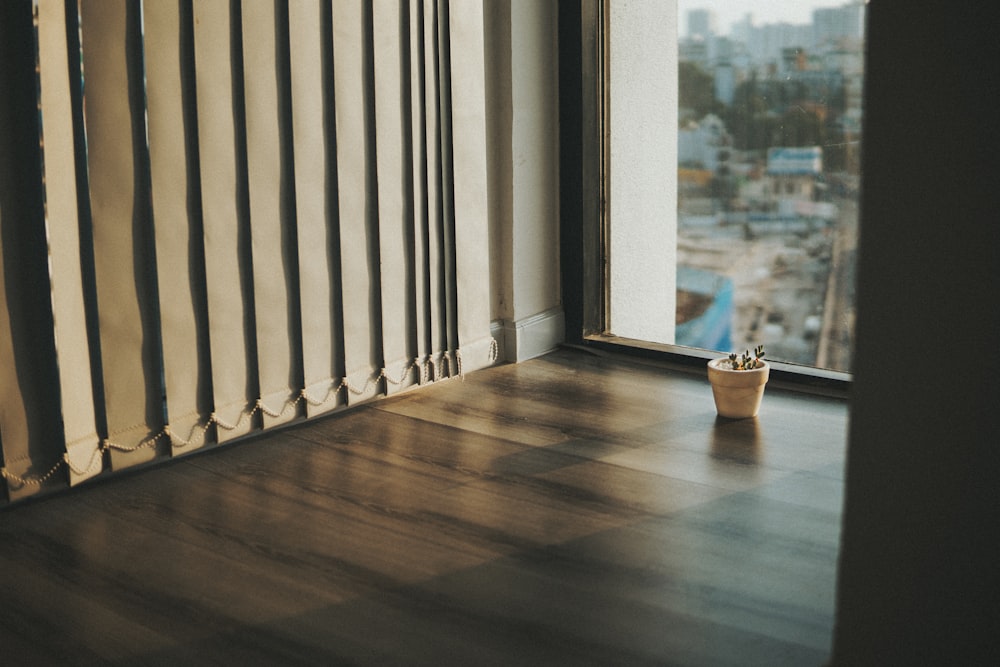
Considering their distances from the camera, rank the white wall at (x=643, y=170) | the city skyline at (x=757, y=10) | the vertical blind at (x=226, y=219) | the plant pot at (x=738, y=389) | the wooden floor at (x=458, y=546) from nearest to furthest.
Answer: the wooden floor at (x=458, y=546) → the vertical blind at (x=226, y=219) → the plant pot at (x=738, y=389) → the city skyline at (x=757, y=10) → the white wall at (x=643, y=170)

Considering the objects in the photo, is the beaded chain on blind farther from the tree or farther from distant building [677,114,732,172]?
the tree

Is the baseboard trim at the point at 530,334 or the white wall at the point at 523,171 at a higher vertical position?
the white wall at the point at 523,171

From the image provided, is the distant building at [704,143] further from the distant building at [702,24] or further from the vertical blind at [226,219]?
the vertical blind at [226,219]

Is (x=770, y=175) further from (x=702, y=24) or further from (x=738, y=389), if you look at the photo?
(x=738, y=389)

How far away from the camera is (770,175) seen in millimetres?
2877

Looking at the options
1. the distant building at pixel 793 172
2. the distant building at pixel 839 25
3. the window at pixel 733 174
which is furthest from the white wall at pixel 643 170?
the distant building at pixel 839 25

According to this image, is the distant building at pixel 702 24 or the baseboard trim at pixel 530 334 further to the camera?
the baseboard trim at pixel 530 334

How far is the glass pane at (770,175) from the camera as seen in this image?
2734 mm

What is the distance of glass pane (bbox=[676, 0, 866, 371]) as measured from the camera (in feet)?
8.97

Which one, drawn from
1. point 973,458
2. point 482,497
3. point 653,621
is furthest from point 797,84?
point 973,458

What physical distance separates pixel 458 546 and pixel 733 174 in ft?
5.02

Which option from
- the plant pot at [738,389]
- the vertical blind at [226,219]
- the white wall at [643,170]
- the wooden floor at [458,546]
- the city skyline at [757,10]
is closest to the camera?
the wooden floor at [458,546]

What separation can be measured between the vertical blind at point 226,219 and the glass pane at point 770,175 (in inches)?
24.9

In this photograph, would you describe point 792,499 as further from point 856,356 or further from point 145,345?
point 145,345
